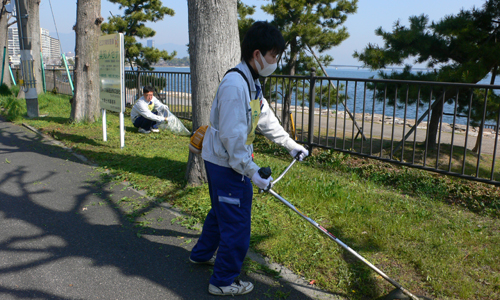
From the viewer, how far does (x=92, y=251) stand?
330cm

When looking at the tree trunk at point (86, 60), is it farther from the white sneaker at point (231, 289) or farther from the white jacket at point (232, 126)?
the white sneaker at point (231, 289)

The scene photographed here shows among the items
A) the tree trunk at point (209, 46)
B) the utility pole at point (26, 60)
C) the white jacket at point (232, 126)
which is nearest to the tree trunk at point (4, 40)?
the utility pole at point (26, 60)

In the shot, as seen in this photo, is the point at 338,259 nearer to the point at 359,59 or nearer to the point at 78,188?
the point at 78,188

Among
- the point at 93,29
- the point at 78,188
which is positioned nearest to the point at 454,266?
the point at 78,188

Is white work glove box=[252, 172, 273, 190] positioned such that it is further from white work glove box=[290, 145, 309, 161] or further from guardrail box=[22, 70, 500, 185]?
guardrail box=[22, 70, 500, 185]

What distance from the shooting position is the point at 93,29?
9.11m

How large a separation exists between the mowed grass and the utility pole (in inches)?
213

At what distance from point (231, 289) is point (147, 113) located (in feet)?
20.6

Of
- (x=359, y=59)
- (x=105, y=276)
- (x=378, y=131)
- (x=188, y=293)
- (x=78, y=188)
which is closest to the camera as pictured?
(x=188, y=293)

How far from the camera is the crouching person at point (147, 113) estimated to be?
8367 mm

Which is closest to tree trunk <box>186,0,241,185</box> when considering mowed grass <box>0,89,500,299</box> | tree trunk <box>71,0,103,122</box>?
mowed grass <box>0,89,500,299</box>

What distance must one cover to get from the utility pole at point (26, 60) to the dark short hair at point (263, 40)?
33.4 feet

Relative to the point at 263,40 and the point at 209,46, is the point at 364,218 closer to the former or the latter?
the point at 263,40

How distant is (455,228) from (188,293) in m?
2.64
